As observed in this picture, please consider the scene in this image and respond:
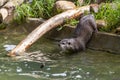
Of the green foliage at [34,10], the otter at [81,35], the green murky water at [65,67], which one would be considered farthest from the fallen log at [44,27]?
the green foliage at [34,10]

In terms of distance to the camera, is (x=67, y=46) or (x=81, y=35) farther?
(x=81, y=35)

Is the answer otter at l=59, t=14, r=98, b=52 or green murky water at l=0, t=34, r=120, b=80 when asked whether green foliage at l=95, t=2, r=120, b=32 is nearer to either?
otter at l=59, t=14, r=98, b=52

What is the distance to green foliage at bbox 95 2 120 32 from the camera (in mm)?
7996

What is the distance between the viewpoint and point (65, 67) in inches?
253

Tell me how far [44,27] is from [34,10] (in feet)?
6.32

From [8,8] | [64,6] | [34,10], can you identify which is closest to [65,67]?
[64,6]

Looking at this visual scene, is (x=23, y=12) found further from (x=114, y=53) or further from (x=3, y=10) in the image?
(x=114, y=53)

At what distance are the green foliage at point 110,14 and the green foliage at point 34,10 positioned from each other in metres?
1.52

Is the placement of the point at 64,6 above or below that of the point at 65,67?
above

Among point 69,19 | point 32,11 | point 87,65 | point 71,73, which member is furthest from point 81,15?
point 71,73

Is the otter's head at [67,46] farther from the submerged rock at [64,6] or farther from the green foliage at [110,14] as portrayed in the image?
the submerged rock at [64,6]

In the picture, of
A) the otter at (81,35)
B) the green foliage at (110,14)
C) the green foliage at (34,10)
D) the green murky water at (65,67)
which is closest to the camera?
the green murky water at (65,67)

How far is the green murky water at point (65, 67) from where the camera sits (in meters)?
5.86

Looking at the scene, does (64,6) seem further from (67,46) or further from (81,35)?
(67,46)
